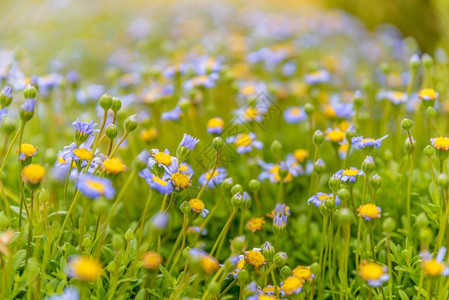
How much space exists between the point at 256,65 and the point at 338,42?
1551 millimetres

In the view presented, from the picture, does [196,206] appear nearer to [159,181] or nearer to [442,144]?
[159,181]

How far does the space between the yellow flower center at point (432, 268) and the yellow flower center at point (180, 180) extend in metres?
0.61

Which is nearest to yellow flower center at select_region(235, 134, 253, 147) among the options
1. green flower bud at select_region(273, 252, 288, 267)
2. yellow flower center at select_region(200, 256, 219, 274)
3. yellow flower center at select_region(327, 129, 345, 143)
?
yellow flower center at select_region(327, 129, 345, 143)

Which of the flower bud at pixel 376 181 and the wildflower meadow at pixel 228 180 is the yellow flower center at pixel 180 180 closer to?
the wildflower meadow at pixel 228 180

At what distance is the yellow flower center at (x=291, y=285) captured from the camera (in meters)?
1.30

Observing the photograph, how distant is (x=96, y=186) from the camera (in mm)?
1147

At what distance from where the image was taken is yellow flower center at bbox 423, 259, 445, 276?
114 centimetres

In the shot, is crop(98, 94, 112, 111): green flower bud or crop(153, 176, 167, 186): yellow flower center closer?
crop(153, 176, 167, 186): yellow flower center

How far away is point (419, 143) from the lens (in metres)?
2.22

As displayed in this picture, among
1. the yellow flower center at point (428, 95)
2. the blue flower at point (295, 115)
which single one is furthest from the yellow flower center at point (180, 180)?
the blue flower at point (295, 115)

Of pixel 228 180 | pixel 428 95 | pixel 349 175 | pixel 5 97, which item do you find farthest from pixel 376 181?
Result: pixel 5 97

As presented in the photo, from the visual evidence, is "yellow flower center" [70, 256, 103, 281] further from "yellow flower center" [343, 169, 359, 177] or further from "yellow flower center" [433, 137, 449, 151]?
"yellow flower center" [433, 137, 449, 151]

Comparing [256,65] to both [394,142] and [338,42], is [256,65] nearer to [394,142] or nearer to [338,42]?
[394,142]

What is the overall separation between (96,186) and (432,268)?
765 mm
